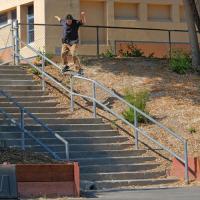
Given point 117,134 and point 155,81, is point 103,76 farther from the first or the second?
point 117,134

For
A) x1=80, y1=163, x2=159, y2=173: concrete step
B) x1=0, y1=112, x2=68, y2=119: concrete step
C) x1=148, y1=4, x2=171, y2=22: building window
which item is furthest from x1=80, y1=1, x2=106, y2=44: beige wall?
x1=80, y1=163, x2=159, y2=173: concrete step

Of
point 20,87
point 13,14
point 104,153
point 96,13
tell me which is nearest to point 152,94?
point 20,87

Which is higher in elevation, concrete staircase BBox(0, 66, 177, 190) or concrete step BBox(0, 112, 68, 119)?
concrete step BBox(0, 112, 68, 119)

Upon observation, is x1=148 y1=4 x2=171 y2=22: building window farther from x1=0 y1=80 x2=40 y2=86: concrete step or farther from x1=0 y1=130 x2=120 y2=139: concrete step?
x1=0 y1=130 x2=120 y2=139: concrete step

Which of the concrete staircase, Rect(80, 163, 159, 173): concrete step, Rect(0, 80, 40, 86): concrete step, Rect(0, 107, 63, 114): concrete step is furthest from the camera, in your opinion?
Rect(0, 80, 40, 86): concrete step

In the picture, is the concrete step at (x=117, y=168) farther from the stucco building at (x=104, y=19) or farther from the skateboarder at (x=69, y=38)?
the stucco building at (x=104, y=19)

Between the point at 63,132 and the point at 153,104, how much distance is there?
370 centimetres

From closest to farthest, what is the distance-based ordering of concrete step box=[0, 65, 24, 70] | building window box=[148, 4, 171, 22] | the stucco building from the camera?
concrete step box=[0, 65, 24, 70] < the stucco building < building window box=[148, 4, 171, 22]

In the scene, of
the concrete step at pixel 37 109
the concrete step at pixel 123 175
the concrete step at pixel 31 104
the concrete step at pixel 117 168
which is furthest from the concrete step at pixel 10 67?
the concrete step at pixel 123 175

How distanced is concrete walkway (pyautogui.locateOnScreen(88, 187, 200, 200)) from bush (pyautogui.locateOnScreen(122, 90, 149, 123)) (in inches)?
163

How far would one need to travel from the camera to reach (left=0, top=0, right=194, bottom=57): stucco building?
28470 mm

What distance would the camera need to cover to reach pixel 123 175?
1568 cm

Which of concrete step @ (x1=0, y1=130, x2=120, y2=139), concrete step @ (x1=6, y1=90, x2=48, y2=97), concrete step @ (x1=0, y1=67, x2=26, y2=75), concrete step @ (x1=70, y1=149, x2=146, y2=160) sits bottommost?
concrete step @ (x1=70, y1=149, x2=146, y2=160)

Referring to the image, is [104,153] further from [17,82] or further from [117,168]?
[17,82]
